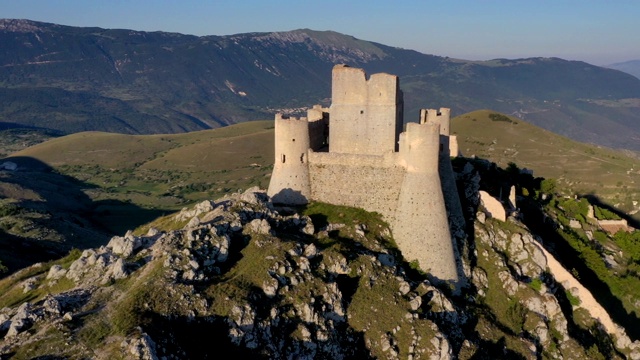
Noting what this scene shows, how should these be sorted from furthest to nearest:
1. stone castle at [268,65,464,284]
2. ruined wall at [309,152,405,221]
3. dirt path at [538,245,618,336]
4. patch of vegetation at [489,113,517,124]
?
patch of vegetation at [489,113,517,124] < dirt path at [538,245,618,336] < ruined wall at [309,152,405,221] < stone castle at [268,65,464,284]

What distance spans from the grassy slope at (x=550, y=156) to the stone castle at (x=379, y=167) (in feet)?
243

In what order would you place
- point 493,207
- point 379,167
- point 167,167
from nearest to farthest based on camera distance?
point 379,167 < point 493,207 < point 167,167

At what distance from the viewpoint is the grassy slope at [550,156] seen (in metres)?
119

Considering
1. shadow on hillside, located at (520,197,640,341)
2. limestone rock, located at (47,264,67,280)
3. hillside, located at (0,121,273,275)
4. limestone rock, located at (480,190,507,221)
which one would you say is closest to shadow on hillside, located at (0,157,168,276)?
hillside, located at (0,121,273,275)

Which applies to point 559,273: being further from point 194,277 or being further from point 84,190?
point 84,190

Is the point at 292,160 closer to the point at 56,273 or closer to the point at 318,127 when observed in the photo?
the point at 318,127

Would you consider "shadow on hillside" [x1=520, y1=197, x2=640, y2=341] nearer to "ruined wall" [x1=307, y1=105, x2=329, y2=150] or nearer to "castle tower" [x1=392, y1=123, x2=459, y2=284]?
"castle tower" [x1=392, y1=123, x2=459, y2=284]

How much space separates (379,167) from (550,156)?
114993mm

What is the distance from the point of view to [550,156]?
14362cm

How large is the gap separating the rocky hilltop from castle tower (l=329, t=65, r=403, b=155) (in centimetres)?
496

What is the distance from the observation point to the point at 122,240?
115 feet

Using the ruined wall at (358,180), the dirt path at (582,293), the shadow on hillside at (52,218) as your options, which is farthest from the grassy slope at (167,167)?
the dirt path at (582,293)

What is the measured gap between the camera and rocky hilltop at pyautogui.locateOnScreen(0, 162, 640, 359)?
85.0 ft

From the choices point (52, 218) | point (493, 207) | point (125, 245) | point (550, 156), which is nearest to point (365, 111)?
point (493, 207)
